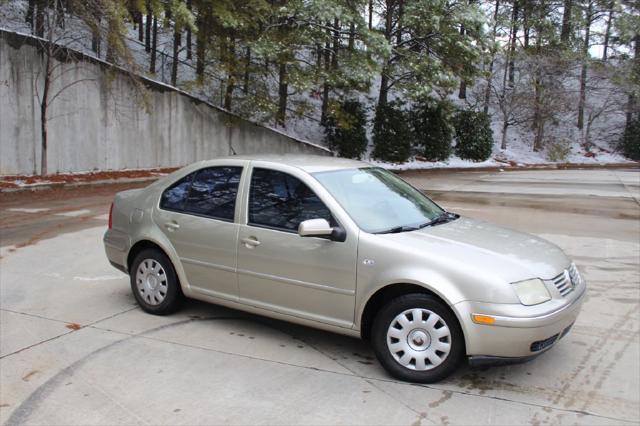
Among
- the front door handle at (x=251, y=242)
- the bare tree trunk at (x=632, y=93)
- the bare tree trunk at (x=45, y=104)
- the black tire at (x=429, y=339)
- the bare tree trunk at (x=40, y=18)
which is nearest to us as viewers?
the black tire at (x=429, y=339)

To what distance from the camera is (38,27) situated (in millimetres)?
16484

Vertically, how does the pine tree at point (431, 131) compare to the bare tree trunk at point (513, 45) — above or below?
below

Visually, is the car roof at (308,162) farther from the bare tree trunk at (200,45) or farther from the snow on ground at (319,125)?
the bare tree trunk at (200,45)

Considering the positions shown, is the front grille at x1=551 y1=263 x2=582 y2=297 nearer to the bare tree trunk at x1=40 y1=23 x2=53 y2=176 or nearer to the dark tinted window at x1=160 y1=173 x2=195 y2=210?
the dark tinted window at x1=160 y1=173 x2=195 y2=210

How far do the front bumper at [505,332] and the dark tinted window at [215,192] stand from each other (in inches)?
81.8

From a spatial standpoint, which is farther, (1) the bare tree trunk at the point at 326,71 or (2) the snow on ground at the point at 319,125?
(1) the bare tree trunk at the point at 326,71

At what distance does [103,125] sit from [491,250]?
1620 cm

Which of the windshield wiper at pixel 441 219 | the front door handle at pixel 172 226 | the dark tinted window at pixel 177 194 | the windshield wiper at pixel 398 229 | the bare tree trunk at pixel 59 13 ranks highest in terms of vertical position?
the bare tree trunk at pixel 59 13

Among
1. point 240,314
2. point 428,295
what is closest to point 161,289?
point 240,314

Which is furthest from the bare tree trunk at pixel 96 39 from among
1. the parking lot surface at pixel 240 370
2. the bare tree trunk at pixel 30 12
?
the parking lot surface at pixel 240 370

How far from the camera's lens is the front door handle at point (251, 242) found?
178 inches

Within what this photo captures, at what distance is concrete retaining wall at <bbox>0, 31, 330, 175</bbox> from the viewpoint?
Result: 15516 millimetres

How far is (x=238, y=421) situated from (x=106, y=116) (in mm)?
16317

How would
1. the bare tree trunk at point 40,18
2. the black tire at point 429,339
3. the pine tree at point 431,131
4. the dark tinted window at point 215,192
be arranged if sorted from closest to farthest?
the black tire at point 429,339 → the dark tinted window at point 215,192 → the bare tree trunk at point 40,18 → the pine tree at point 431,131
